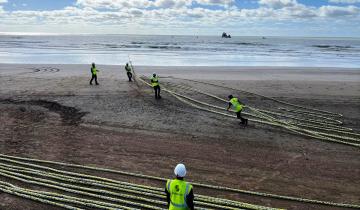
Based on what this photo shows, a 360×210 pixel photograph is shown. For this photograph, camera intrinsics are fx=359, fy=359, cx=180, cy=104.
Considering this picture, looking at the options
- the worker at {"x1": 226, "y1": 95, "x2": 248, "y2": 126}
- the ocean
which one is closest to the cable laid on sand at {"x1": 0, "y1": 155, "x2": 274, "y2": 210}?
the worker at {"x1": 226, "y1": 95, "x2": 248, "y2": 126}

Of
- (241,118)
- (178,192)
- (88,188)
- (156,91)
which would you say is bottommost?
(88,188)

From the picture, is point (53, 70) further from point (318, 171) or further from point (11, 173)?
point (318, 171)

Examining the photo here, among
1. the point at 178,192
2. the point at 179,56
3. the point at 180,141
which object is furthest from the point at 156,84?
the point at 179,56

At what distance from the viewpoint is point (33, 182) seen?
35.2 ft

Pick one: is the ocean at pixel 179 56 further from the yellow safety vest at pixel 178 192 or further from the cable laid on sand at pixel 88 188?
the yellow safety vest at pixel 178 192

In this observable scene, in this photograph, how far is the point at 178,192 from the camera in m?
6.44

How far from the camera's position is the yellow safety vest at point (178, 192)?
21.1 feet

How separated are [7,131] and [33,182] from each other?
20.2 feet

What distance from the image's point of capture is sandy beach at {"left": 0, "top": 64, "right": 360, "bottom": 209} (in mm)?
11297

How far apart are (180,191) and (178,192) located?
0.14 feet

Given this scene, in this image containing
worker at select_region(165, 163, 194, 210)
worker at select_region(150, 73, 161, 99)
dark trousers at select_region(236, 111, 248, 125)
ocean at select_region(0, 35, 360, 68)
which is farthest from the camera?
ocean at select_region(0, 35, 360, 68)

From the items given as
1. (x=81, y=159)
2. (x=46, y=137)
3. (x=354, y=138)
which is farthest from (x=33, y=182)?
(x=354, y=138)

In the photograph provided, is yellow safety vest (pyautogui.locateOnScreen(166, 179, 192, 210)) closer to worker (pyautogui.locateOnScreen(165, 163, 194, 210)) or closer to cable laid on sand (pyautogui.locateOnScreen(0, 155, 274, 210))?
worker (pyautogui.locateOnScreen(165, 163, 194, 210))

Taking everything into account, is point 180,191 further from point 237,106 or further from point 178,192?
point 237,106
